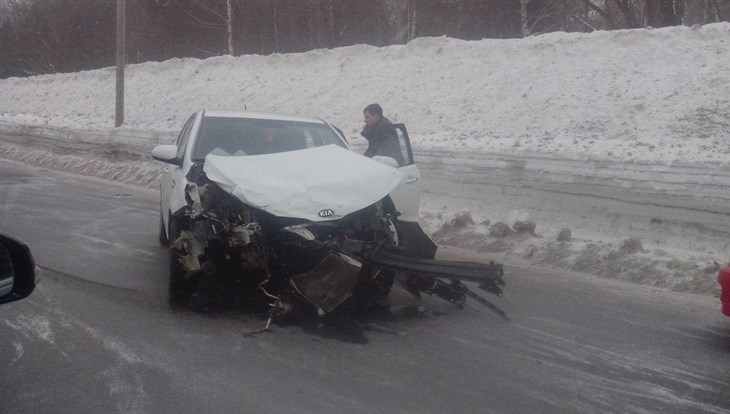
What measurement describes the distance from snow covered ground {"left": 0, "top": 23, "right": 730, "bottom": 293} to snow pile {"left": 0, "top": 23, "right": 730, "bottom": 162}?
0.13 ft

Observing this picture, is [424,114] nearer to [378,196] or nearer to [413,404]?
[378,196]

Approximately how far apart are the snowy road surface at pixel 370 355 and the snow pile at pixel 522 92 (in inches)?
177

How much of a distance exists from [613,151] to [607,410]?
7.15m

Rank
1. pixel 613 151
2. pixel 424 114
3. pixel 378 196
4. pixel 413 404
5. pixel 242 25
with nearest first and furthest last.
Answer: pixel 413 404 → pixel 378 196 → pixel 613 151 → pixel 424 114 → pixel 242 25

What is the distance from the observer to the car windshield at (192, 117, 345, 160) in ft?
24.3

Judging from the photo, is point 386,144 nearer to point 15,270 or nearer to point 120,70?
point 15,270

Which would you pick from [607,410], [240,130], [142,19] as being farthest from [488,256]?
[142,19]

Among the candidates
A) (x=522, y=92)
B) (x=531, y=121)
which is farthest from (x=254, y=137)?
(x=522, y=92)

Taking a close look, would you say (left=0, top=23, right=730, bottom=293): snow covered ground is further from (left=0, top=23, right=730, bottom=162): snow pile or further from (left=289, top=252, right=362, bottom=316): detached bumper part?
(left=289, top=252, right=362, bottom=316): detached bumper part

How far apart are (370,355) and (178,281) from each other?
6.35ft

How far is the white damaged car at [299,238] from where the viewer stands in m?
5.75

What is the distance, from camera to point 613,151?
36.2ft

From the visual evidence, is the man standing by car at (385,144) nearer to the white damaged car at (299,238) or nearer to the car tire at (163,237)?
the white damaged car at (299,238)

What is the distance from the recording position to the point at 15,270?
11.1 ft
